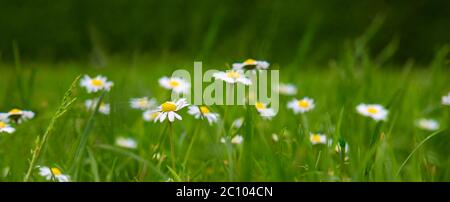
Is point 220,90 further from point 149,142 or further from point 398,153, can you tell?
point 398,153

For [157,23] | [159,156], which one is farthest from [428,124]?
[157,23]

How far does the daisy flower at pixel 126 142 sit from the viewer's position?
1.38m

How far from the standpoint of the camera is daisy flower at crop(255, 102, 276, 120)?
3.98 ft

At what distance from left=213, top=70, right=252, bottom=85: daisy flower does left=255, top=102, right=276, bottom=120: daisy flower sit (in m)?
0.11

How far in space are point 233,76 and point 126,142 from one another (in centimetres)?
39

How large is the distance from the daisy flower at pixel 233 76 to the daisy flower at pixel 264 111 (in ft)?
0.36

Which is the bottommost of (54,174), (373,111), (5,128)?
(54,174)

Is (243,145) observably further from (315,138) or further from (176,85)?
(176,85)

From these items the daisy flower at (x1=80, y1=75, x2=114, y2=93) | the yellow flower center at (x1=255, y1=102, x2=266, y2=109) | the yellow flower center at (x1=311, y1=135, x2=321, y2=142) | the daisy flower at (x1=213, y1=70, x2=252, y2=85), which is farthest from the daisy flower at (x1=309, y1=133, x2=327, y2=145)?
the daisy flower at (x1=80, y1=75, x2=114, y2=93)

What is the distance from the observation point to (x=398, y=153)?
154cm

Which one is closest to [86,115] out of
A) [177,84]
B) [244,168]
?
[177,84]

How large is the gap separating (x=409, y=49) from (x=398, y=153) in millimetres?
3968

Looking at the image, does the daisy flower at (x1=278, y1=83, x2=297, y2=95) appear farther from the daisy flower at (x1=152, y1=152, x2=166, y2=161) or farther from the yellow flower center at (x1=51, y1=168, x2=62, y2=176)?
the yellow flower center at (x1=51, y1=168, x2=62, y2=176)

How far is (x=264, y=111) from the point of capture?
124cm
